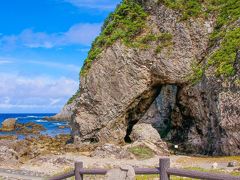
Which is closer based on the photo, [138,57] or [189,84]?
[189,84]

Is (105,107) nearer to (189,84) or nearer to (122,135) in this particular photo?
(122,135)

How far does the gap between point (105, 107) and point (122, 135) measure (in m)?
3.10

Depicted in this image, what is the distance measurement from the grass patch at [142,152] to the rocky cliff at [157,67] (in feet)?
17.0

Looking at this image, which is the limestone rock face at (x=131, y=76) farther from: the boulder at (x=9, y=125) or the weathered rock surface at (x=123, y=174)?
the boulder at (x=9, y=125)

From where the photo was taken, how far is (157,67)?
137 feet

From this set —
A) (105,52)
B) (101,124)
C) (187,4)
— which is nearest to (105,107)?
(101,124)

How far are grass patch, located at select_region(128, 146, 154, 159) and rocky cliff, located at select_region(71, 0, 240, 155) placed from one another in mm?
5189

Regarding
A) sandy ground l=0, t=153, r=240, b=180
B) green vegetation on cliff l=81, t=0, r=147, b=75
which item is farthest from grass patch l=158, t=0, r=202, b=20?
sandy ground l=0, t=153, r=240, b=180

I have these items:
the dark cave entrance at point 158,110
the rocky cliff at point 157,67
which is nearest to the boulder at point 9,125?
the dark cave entrance at point 158,110

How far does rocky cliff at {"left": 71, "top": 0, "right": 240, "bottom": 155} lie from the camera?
128 feet

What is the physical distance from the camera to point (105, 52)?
44.0m

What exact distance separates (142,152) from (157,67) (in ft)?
30.6

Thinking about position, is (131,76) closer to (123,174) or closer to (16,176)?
(16,176)

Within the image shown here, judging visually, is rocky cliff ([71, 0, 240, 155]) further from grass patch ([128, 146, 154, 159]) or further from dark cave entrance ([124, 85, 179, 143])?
grass patch ([128, 146, 154, 159])
